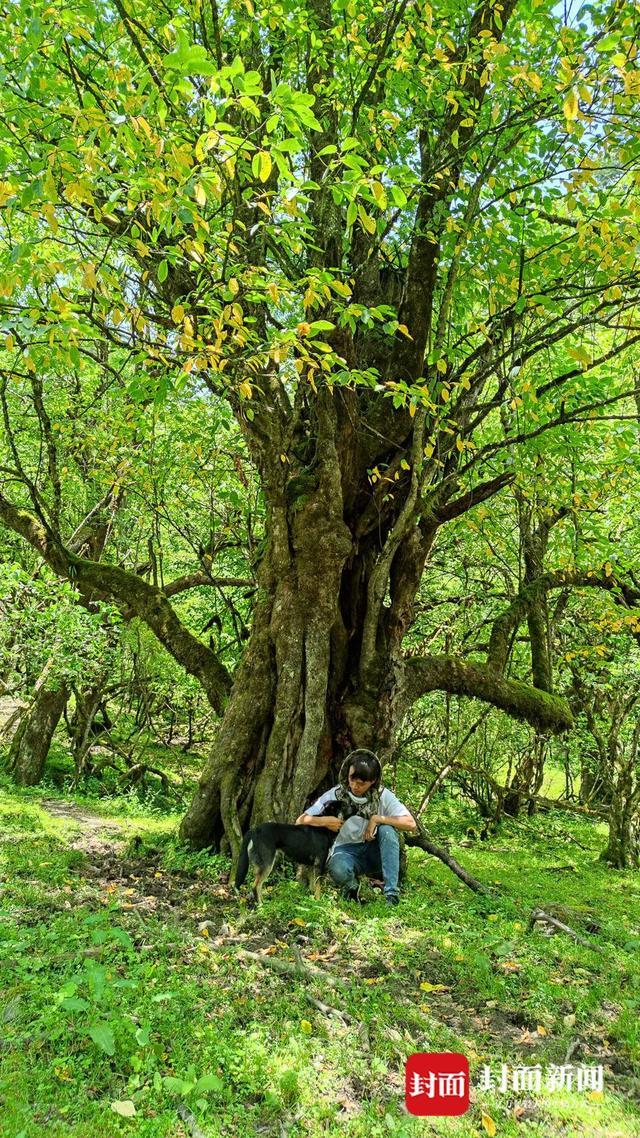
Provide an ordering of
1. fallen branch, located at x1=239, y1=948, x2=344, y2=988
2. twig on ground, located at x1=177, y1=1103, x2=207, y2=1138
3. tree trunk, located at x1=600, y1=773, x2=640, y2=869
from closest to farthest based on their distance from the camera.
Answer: twig on ground, located at x1=177, y1=1103, x2=207, y2=1138, fallen branch, located at x1=239, y1=948, x2=344, y2=988, tree trunk, located at x1=600, y1=773, x2=640, y2=869

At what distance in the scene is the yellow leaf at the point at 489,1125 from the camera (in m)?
2.88

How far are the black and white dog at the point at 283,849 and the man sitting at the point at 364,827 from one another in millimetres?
Answer: 106

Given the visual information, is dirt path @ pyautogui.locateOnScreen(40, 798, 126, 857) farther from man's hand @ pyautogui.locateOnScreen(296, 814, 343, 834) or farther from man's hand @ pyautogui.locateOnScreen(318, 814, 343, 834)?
man's hand @ pyautogui.locateOnScreen(318, 814, 343, 834)

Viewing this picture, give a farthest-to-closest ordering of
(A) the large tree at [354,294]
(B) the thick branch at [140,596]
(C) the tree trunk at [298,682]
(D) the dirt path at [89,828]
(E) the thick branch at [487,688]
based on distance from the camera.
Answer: (B) the thick branch at [140,596] < (E) the thick branch at [487,688] < (D) the dirt path at [89,828] < (C) the tree trunk at [298,682] < (A) the large tree at [354,294]

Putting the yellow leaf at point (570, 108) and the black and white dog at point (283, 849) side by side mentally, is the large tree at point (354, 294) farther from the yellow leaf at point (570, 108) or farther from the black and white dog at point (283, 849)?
the black and white dog at point (283, 849)

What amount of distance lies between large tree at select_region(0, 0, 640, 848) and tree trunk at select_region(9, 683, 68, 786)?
3.88m

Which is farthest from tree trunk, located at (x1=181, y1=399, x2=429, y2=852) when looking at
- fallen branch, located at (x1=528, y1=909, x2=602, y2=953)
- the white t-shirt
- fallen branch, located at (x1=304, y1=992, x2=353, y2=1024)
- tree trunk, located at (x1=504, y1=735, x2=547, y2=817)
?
tree trunk, located at (x1=504, y1=735, x2=547, y2=817)

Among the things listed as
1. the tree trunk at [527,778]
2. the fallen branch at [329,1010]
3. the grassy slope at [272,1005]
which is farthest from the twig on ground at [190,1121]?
the tree trunk at [527,778]

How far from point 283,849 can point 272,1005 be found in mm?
1968

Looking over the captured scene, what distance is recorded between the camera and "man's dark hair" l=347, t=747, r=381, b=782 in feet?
19.6

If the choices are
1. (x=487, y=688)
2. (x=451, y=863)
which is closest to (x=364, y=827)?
(x=451, y=863)

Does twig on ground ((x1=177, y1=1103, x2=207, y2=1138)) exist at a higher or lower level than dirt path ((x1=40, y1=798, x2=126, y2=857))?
lower

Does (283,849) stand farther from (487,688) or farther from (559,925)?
(487,688)

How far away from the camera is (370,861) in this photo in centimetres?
620
